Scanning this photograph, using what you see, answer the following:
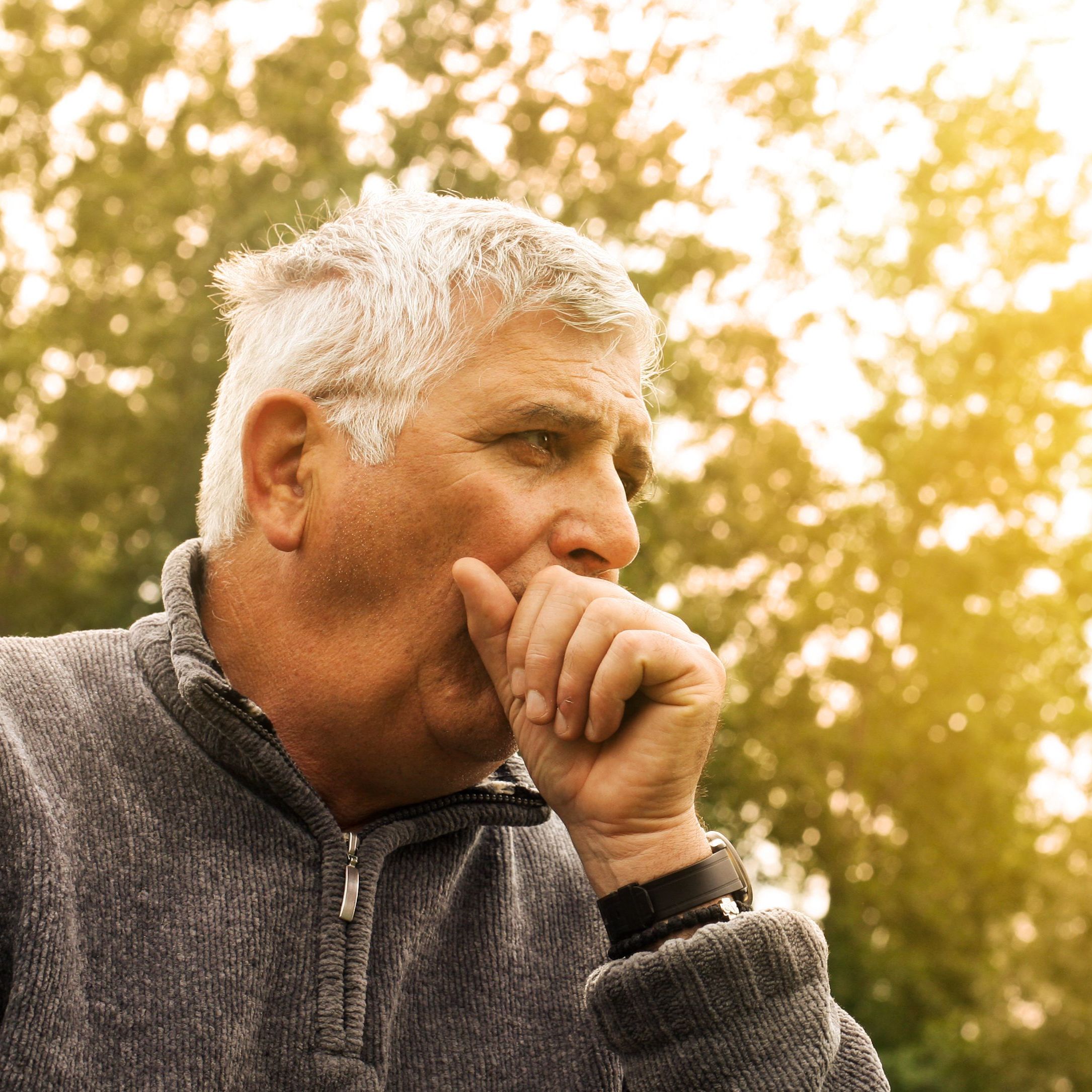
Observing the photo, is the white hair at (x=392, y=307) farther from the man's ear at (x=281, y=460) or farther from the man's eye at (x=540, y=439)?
the man's eye at (x=540, y=439)

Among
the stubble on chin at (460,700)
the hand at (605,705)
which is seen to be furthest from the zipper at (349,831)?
the hand at (605,705)

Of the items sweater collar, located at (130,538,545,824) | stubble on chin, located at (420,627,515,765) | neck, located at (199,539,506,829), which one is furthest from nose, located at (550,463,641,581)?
sweater collar, located at (130,538,545,824)

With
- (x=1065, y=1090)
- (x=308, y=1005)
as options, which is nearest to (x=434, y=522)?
(x=308, y=1005)

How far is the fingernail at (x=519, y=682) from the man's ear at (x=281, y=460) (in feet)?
1.69

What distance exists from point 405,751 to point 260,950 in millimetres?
A: 446

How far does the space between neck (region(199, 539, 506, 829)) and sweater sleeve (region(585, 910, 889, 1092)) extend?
1.74 feet

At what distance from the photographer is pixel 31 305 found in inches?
712

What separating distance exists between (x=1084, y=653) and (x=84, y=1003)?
16.3 m

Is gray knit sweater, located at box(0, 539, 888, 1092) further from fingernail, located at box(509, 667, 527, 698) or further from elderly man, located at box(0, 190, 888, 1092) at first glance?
fingernail, located at box(509, 667, 527, 698)

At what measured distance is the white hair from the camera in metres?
2.30

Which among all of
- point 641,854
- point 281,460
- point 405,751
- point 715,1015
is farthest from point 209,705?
point 715,1015

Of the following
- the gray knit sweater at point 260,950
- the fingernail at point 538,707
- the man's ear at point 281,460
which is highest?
the man's ear at point 281,460

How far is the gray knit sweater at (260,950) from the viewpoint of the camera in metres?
1.89

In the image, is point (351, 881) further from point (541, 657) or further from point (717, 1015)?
point (717, 1015)
